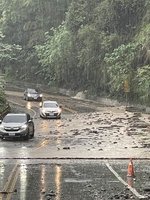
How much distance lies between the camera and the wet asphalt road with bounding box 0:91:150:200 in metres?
13.3

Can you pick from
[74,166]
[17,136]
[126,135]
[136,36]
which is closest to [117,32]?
[136,36]

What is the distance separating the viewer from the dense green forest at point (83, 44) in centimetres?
5697

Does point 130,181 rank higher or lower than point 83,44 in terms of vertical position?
lower

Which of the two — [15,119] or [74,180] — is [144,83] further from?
[74,180]

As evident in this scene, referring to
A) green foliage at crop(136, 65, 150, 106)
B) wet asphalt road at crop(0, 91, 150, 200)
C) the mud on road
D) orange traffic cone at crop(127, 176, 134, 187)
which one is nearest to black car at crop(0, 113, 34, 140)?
wet asphalt road at crop(0, 91, 150, 200)

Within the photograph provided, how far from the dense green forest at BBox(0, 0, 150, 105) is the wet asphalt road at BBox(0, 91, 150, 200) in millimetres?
23245

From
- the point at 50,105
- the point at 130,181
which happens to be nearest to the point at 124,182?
the point at 130,181

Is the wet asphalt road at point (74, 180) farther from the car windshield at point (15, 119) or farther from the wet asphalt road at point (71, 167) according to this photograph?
the car windshield at point (15, 119)

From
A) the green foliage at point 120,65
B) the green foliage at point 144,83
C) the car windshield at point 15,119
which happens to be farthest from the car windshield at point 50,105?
the car windshield at point 15,119

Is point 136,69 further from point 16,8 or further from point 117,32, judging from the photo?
point 16,8

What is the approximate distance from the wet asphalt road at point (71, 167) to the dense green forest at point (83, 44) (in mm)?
23245

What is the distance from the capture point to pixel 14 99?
225 ft

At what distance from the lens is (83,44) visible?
68625 mm

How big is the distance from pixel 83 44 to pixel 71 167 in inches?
2004
